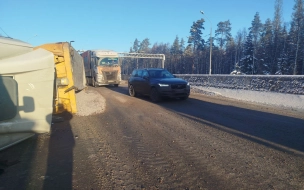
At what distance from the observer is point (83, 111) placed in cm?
886

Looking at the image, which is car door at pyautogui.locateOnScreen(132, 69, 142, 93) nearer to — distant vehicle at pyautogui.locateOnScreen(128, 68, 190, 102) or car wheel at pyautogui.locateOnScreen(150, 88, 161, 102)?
distant vehicle at pyautogui.locateOnScreen(128, 68, 190, 102)

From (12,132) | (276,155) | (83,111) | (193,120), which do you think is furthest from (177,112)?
(12,132)

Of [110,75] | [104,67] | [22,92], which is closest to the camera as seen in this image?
[22,92]

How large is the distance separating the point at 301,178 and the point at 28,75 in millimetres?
4852

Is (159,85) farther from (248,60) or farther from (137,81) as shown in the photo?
(248,60)

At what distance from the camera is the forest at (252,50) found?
136 feet

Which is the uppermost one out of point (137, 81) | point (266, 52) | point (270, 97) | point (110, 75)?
point (266, 52)

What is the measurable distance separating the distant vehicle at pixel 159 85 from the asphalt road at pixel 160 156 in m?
4.00

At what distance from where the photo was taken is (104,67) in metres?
21.8

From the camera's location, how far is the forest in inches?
1634

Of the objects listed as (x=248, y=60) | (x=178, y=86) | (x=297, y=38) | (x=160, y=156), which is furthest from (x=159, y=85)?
(x=248, y=60)

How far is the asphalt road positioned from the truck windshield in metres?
15.8

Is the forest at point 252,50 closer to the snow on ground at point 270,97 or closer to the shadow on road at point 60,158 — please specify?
the snow on ground at point 270,97

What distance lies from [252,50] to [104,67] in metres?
36.9
